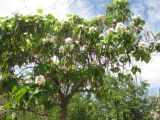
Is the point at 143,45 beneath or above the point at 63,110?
above

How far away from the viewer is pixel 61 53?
8.14 m

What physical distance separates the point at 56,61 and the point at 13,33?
40.1 inches

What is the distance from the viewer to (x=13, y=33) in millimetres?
8555

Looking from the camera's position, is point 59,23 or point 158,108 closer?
point 59,23

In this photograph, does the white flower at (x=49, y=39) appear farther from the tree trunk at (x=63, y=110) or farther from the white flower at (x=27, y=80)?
the tree trunk at (x=63, y=110)

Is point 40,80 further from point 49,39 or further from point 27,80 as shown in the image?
point 49,39

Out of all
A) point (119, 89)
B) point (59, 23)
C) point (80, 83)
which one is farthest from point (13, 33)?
point (119, 89)

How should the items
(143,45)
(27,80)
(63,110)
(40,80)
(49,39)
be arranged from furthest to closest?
(63,110)
(49,39)
(27,80)
(143,45)
(40,80)

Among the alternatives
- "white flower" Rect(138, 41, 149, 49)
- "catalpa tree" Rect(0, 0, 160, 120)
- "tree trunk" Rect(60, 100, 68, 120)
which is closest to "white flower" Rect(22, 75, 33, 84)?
"catalpa tree" Rect(0, 0, 160, 120)

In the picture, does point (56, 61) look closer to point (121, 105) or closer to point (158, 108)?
point (121, 105)

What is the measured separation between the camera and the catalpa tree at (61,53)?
764 cm

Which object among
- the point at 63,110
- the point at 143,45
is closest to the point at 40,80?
the point at 63,110

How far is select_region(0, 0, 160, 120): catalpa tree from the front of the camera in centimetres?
764

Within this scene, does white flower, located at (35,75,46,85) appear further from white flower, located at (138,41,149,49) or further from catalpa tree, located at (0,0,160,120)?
white flower, located at (138,41,149,49)
